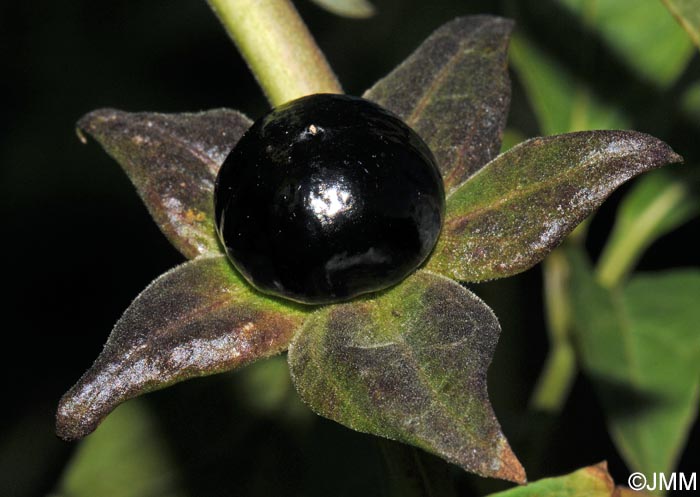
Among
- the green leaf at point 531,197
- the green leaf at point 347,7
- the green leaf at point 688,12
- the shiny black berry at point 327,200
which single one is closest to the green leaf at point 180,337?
the shiny black berry at point 327,200

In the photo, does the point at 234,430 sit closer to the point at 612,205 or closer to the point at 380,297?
the point at 380,297

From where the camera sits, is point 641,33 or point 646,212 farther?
point 646,212

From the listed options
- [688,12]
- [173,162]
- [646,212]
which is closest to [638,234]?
[646,212]

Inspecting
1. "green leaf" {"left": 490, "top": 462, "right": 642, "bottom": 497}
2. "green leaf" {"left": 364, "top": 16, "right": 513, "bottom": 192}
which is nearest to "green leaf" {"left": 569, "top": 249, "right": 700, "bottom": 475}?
"green leaf" {"left": 490, "top": 462, "right": 642, "bottom": 497}

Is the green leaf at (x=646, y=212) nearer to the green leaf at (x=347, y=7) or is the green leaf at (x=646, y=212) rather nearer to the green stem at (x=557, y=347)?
the green stem at (x=557, y=347)

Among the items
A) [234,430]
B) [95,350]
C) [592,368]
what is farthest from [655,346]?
[95,350]

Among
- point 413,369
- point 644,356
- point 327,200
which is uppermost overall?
point 327,200

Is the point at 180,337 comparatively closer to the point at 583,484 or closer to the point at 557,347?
the point at 583,484
